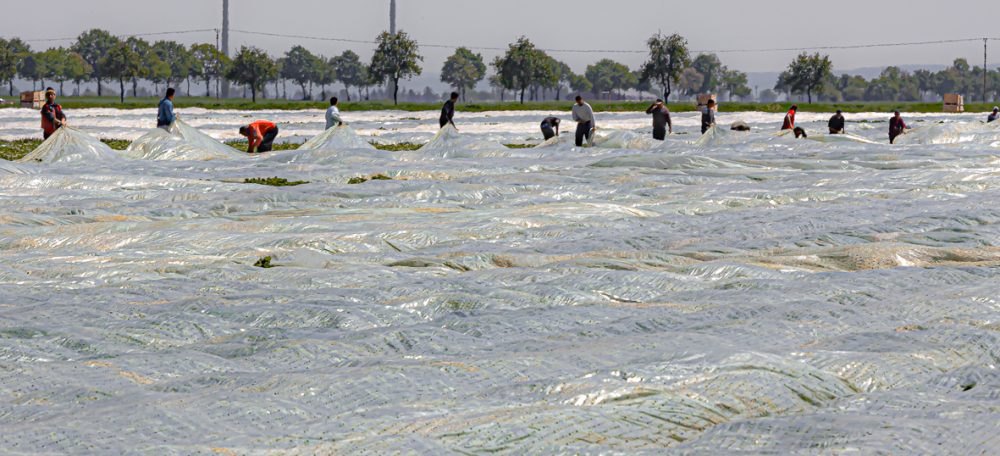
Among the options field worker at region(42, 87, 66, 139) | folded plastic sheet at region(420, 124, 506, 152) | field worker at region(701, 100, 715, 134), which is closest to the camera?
field worker at region(42, 87, 66, 139)

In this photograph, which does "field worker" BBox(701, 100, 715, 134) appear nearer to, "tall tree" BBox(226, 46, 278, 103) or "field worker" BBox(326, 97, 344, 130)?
"field worker" BBox(326, 97, 344, 130)

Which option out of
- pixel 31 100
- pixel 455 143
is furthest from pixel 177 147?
pixel 31 100

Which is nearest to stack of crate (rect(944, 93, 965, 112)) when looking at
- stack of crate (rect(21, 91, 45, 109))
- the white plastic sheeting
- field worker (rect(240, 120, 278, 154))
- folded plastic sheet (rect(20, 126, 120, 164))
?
stack of crate (rect(21, 91, 45, 109))

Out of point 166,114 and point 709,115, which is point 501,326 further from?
point 709,115

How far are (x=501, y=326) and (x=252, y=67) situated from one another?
121 m

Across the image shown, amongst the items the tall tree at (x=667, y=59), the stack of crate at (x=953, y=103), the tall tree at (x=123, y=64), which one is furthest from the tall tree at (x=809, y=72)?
the tall tree at (x=123, y=64)

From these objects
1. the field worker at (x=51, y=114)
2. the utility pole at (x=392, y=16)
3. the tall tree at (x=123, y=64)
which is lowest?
the field worker at (x=51, y=114)

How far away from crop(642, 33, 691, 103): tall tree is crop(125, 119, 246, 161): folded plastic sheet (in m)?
98.0

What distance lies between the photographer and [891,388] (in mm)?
5340

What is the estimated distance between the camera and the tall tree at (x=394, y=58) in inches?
4456

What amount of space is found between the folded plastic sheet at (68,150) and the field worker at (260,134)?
3718 mm

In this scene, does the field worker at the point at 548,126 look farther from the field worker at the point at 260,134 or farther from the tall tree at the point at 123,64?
the tall tree at the point at 123,64

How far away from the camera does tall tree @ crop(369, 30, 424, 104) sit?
11319 cm

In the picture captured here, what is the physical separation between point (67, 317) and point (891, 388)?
4.80 metres
